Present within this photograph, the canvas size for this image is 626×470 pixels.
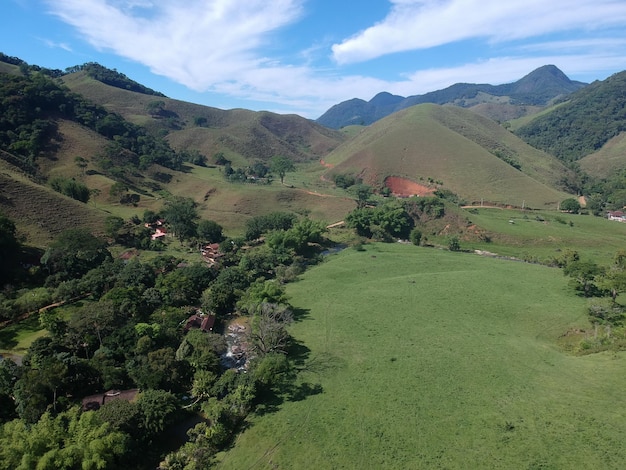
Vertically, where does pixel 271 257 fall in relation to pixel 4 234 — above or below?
below

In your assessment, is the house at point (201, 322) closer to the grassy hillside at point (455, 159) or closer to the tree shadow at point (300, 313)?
the tree shadow at point (300, 313)

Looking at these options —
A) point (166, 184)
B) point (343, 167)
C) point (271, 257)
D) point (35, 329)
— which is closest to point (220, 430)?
point (35, 329)

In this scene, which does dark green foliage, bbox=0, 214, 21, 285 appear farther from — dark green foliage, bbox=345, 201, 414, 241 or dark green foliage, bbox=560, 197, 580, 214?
dark green foliage, bbox=560, 197, 580, 214

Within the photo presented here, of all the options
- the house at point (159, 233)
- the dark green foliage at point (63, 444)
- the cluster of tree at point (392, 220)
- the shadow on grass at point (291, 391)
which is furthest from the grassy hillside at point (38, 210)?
the cluster of tree at point (392, 220)

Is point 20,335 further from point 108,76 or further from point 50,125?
point 108,76

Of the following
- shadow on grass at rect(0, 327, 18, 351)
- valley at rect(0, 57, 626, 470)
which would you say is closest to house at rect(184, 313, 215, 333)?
valley at rect(0, 57, 626, 470)

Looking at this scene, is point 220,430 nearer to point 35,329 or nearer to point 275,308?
point 275,308
